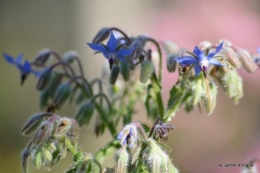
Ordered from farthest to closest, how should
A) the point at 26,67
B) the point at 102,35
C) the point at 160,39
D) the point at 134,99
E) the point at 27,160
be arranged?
the point at 160,39 < the point at 26,67 < the point at 134,99 < the point at 102,35 < the point at 27,160

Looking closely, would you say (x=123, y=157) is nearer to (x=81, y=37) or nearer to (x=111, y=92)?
(x=111, y=92)

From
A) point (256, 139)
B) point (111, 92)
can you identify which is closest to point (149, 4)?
point (256, 139)


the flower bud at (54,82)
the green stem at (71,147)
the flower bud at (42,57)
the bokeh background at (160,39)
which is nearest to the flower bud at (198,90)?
the green stem at (71,147)

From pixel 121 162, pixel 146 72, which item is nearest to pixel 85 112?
pixel 146 72

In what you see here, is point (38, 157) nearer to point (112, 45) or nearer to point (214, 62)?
point (112, 45)

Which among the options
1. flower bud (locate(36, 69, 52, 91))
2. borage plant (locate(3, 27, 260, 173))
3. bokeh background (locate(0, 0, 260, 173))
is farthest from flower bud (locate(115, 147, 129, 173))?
bokeh background (locate(0, 0, 260, 173))

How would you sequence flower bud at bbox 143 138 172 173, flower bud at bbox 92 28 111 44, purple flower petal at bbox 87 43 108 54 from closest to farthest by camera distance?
flower bud at bbox 143 138 172 173 → purple flower petal at bbox 87 43 108 54 → flower bud at bbox 92 28 111 44

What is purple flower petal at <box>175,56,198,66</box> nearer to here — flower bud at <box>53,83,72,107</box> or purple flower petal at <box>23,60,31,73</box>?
flower bud at <box>53,83,72,107</box>
